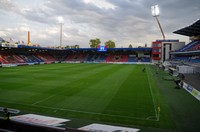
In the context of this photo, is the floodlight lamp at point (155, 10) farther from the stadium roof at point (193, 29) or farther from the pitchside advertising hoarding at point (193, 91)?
the pitchside advertising hoarding at point (193, 91)

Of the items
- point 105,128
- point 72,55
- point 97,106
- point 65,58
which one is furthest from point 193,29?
point 65,58

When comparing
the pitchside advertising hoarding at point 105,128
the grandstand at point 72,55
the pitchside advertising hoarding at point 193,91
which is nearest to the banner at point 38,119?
the pitchside advertising hoarding at point 105,128

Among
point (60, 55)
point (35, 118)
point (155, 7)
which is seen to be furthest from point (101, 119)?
point (60, 55)

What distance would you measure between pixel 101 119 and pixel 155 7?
184ft

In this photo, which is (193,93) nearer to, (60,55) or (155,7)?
(155,7)

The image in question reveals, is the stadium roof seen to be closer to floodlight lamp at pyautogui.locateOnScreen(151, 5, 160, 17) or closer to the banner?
floodlight lamp at pyautogui.locateOnScreen(151, 5, 160, 17)

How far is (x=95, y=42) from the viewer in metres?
142

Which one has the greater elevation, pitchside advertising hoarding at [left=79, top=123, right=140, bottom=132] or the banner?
the banner

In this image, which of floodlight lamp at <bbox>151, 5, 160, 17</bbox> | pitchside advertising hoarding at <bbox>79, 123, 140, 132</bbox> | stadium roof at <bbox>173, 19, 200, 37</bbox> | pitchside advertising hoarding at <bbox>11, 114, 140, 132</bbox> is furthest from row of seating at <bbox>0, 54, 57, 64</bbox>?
stadium roof at <bbox>173, 19, 200, 37</bbox>

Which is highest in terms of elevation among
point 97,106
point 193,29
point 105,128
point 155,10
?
point 155,10

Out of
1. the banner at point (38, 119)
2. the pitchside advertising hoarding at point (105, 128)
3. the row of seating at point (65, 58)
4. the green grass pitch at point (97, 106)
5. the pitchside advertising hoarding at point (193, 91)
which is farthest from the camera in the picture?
the row of seating at point (65, 58)

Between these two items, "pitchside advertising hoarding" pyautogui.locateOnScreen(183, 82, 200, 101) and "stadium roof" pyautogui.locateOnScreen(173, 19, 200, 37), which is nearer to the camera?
"pitchside advertising hoarding" pyautogui.locateOnScreen(183, 82, 200, 101)

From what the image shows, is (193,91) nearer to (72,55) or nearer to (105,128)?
(105,128)

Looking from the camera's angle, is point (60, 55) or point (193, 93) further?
point (60, 55)
